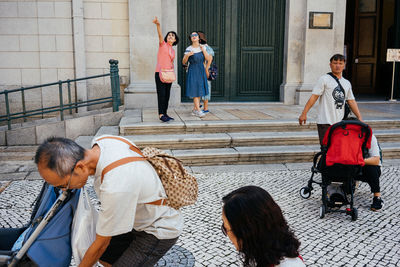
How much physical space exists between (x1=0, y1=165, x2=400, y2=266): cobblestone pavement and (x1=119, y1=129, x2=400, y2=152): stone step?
96cm

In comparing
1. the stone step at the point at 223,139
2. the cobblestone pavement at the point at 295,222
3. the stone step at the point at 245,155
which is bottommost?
the cobblestone pavement at the point at 295,222

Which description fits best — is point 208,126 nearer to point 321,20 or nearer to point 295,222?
point 295,222

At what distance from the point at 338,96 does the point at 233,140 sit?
2.34 m

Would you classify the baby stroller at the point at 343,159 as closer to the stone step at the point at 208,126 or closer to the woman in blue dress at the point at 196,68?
the stone step at the point at 208,126

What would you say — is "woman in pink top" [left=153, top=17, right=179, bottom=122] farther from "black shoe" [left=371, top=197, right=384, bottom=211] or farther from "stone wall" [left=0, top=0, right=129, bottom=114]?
"black shoe" [left=371, top=197, right=384, bottom=211]

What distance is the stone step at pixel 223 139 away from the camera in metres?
7.20

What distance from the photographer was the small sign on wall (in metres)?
10.7

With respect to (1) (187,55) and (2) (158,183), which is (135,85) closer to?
(1) (187,55)

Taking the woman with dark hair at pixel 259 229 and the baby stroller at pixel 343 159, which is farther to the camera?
the baby stroller at pixel 343 159

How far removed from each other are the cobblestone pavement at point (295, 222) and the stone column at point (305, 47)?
191 inches

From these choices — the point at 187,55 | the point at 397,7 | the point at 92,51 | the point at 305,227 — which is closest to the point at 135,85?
the point at 92,51

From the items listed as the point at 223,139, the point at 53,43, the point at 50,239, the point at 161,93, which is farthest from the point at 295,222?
the point at 53,43

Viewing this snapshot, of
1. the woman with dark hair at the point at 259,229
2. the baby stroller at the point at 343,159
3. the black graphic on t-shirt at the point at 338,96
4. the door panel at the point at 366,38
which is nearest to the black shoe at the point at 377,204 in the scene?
the baby stroller at the point at 343,159

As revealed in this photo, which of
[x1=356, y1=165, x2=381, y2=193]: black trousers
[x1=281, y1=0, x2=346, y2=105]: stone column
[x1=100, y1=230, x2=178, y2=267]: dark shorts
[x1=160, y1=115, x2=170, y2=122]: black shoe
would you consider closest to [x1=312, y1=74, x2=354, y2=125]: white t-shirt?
[x1=356, y1=165, x2=381, y2=193]: black trousers
